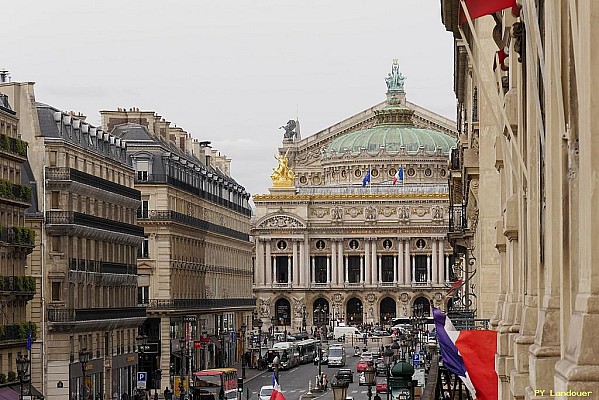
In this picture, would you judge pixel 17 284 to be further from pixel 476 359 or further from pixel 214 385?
pixel 476 359

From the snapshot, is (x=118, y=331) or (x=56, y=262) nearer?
(x=56, y=262)

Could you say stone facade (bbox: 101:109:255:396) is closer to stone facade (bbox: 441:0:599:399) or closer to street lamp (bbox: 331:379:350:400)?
street lamp (bbox: 331:379:350:400)

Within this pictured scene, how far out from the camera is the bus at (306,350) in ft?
521

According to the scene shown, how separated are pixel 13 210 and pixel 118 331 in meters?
22.8

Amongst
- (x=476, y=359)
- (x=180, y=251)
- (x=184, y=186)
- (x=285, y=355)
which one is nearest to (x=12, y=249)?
(x=180, y=251)

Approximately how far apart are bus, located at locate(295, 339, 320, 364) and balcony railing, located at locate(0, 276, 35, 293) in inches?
3103

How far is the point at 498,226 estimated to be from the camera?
79.9 feet

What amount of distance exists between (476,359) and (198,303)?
104 metres

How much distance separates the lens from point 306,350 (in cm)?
16238

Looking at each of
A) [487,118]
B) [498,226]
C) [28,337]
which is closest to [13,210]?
[28,337]

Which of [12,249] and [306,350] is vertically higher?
[12,249]

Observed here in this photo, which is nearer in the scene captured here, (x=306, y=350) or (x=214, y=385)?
(x=214, y=385)

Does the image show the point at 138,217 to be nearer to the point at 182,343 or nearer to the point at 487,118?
the point at 182,343

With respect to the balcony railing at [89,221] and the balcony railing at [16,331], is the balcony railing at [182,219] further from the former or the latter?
the balcony railing at [16,331]
